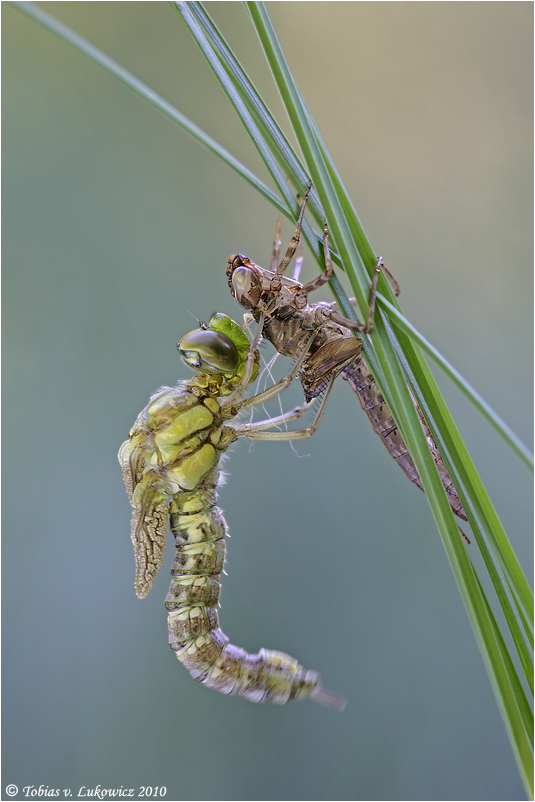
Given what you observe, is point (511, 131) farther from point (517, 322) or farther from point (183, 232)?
point (183, 232)

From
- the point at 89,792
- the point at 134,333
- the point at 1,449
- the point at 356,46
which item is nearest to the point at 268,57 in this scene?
the point at 134,333

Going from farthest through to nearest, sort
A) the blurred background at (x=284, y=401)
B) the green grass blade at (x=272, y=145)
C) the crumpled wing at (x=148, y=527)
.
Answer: the blurred background at (x=284, y=401) → the crumpled wing at (x=148, y=527) → the green grass blade at (x=272, y=145)
